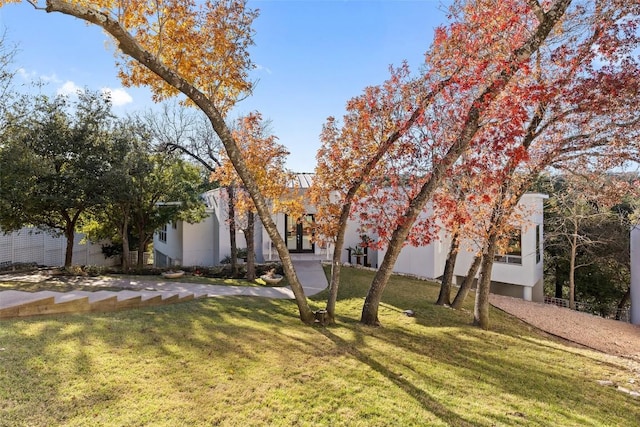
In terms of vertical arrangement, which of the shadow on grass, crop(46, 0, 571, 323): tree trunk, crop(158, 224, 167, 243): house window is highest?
crop(46, 0, 571, 323): tree trunk

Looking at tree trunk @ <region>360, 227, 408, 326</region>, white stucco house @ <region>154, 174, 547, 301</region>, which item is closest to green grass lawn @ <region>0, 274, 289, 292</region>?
white stucco house @ <region>154, 174, 547, 301</region>

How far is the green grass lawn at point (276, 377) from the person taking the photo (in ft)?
11.4

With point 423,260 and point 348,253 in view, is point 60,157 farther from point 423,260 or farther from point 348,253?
point 423,260

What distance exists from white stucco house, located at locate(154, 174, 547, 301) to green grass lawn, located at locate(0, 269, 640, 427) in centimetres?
925

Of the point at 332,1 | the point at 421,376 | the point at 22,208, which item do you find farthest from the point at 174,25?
the point at 22,208

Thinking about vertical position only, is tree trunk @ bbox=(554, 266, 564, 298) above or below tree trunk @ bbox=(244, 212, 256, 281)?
below

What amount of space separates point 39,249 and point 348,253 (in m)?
16.2

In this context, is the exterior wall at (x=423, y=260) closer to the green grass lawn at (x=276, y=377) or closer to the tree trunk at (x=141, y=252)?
the green grass lawn at (x=276, y=377)

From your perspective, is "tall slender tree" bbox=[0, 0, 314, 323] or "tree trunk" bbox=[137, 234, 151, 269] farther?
"tree trunk" bbox=[137, 234, 151, 269]

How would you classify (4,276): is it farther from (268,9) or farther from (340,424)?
(340,424)

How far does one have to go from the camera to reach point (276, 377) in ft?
14.4

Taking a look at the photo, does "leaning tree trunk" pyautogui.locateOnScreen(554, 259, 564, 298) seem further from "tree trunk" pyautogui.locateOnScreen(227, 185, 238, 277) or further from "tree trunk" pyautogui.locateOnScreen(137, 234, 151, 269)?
"tree trunk" pyautogui.locateOnScreen(137, 234, 151, 269)

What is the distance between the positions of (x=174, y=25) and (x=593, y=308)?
25.9m

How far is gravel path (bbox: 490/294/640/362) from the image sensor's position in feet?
32.6
